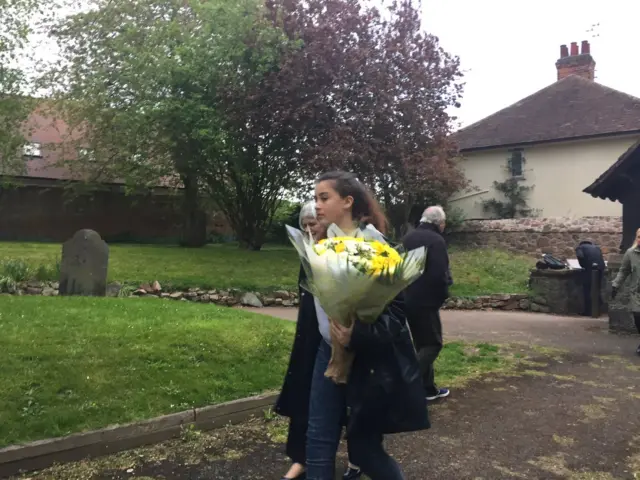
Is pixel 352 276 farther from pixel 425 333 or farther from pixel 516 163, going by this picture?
pixel 516 163

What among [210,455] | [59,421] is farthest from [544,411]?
[59,421]

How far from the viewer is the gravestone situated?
1033 centimetres

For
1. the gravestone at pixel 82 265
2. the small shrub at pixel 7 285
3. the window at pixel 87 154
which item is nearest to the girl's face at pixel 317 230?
the gravestone at pixel 82 265

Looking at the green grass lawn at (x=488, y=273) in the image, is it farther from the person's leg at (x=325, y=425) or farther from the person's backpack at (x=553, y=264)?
the person's leg at (x=325, y=425)

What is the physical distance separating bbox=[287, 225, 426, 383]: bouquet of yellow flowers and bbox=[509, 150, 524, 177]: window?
26026 mm

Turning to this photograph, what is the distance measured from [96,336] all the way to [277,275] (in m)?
9.06

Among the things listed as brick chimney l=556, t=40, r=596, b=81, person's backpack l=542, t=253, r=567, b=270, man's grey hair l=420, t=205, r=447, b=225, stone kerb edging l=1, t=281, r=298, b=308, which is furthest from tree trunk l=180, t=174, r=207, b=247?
brick chimney l=556, t=40, r=596, b=81

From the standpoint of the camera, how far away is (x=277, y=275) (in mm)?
15477

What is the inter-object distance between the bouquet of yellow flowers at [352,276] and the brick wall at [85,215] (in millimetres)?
24897

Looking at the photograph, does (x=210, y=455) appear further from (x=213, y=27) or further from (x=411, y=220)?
(x=411, y=220)

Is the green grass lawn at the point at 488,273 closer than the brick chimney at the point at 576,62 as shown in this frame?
Yes

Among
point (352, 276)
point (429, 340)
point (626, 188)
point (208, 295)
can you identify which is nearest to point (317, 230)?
point (352, 276)

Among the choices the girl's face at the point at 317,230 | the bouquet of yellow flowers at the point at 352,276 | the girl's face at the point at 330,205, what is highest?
the girl's face at the point at 330,205

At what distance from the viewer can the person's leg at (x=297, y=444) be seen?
364 cm
